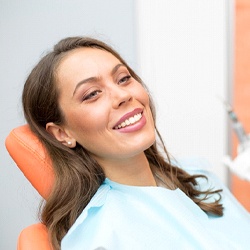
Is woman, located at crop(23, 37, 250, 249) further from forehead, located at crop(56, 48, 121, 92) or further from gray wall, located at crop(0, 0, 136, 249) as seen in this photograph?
gray wall, located at crop(0, 0, 136, 249)

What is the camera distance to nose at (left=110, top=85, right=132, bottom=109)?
1.11m

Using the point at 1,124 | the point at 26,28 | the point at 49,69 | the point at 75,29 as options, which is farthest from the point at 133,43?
the point at 49,69

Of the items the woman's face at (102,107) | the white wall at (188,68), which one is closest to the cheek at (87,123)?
the woman's face at (102,107)

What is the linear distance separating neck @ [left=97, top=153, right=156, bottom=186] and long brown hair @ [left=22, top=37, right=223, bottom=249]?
22 mm

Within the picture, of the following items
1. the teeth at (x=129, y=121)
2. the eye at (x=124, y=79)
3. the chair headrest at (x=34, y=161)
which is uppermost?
the eye at (x=124, y=79)

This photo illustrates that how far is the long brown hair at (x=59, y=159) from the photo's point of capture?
1.13m

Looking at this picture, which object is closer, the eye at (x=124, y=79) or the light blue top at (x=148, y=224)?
the light blue top at (x=148, y=224)

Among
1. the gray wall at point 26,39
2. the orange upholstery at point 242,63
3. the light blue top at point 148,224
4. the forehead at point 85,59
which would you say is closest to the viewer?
the light blue top at point 148,224

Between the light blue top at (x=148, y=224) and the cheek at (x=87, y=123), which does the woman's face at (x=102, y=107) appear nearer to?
the cheek at (x=87, y=123)

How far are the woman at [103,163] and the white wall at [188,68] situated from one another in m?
0.72

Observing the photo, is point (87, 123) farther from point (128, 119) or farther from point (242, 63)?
point (242, 63)

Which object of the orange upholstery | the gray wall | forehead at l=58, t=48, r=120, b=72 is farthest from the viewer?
the orange upholstery

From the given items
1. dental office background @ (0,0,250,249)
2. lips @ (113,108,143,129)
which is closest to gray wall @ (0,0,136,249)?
dental office background @ (0,0,250,249)

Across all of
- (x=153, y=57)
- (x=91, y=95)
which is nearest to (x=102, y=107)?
(x=91, y=95)
